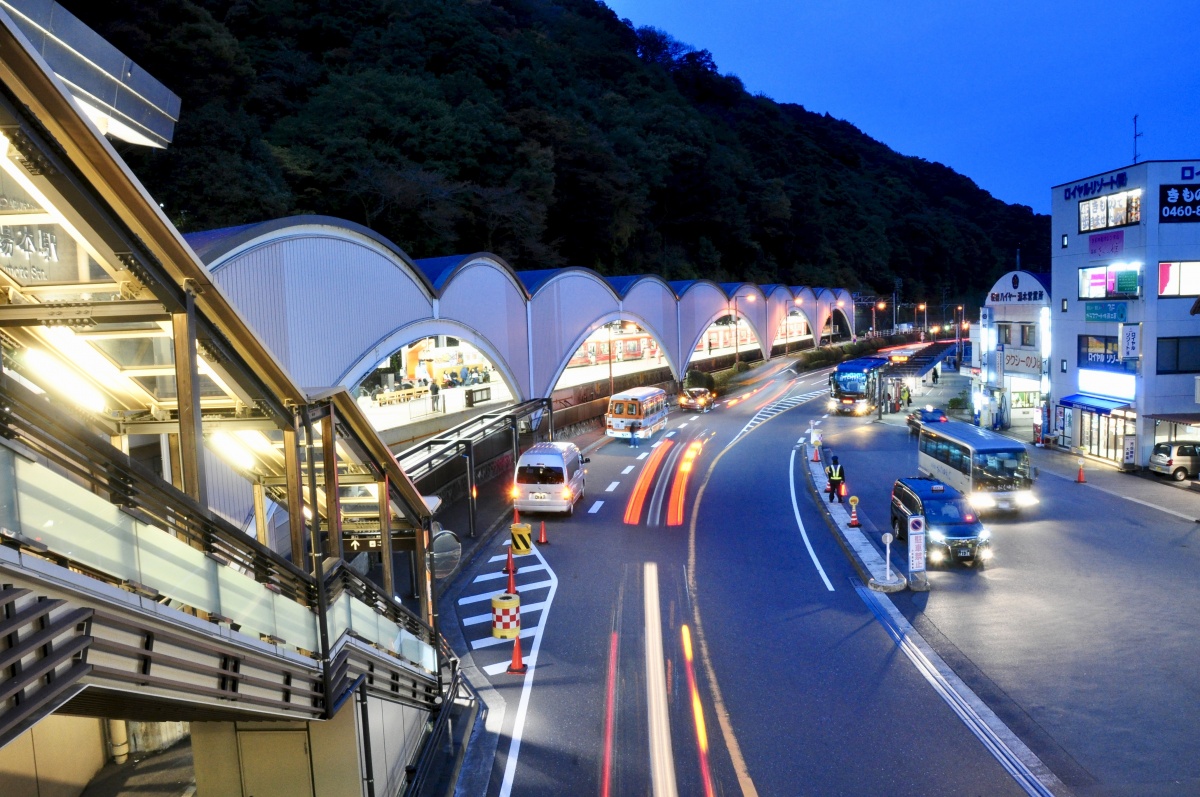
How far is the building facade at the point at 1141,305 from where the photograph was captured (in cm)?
2861

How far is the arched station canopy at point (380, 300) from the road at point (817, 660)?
6.27 metres

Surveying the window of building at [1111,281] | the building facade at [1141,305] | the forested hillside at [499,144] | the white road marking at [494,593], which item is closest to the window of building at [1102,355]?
the building facade at [1141,305]

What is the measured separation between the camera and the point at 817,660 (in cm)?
1309

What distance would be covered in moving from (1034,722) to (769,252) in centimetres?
9187

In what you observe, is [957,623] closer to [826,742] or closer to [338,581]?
[826,742]

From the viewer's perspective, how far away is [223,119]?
114 ft

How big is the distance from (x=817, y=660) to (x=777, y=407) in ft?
125

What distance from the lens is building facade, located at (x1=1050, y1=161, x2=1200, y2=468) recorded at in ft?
93.9

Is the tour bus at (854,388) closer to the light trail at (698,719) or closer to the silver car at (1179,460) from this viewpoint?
the silver car at (1179,460)

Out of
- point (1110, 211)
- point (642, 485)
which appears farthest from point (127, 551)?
point (1110, 211)

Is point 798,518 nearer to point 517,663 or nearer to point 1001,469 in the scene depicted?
point 1001,469

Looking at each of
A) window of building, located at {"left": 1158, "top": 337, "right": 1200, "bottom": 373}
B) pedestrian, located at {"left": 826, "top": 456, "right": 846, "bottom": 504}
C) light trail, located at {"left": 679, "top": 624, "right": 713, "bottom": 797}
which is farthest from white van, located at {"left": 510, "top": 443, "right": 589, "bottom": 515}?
window of building, located at {"left": 1158, "top": 337, "right": 1200, "bottom": 373}

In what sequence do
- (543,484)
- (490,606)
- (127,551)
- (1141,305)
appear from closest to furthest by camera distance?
(127,551)
(490,606)
(543,484)
(1141,305)

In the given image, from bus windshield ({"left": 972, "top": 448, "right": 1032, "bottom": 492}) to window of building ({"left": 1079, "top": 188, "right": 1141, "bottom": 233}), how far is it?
12572 mm
